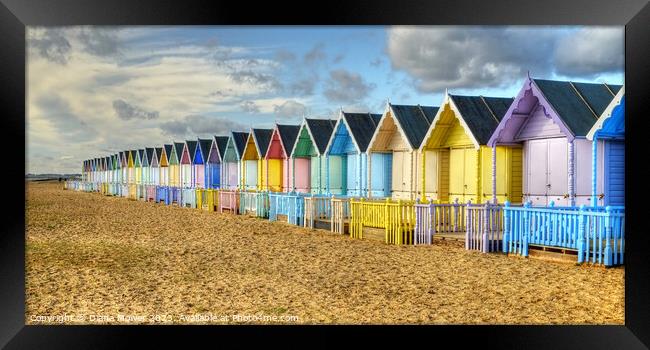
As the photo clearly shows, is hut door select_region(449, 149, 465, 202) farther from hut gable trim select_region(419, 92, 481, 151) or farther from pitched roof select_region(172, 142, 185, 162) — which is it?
pitched roof select_region(172, 142, 185, 162)

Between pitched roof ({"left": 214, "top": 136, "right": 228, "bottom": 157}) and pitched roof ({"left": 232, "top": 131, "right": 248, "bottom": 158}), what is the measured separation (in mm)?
3322

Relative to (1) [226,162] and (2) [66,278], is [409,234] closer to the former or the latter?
(2) [66,278]

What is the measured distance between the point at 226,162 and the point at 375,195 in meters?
15.2

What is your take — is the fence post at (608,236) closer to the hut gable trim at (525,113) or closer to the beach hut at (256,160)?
the hut gable trim at (525,113)

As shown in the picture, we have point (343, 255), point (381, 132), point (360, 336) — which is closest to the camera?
point (360, 336)

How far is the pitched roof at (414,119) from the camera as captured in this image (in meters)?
20.8

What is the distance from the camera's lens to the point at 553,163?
1606 cm

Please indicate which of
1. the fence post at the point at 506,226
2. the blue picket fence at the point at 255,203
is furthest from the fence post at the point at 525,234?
the blue picket fence at the point at 255,203

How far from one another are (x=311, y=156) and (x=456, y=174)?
10.1m

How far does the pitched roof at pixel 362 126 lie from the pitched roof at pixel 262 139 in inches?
309

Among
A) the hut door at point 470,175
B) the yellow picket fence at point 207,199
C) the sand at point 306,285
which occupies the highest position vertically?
the hut door at point 470,175

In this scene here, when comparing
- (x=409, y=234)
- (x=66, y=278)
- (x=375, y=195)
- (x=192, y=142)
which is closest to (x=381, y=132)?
(x=375, y=195)

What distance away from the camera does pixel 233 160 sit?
118 ft

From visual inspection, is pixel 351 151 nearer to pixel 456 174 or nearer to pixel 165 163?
pixel 456 174
